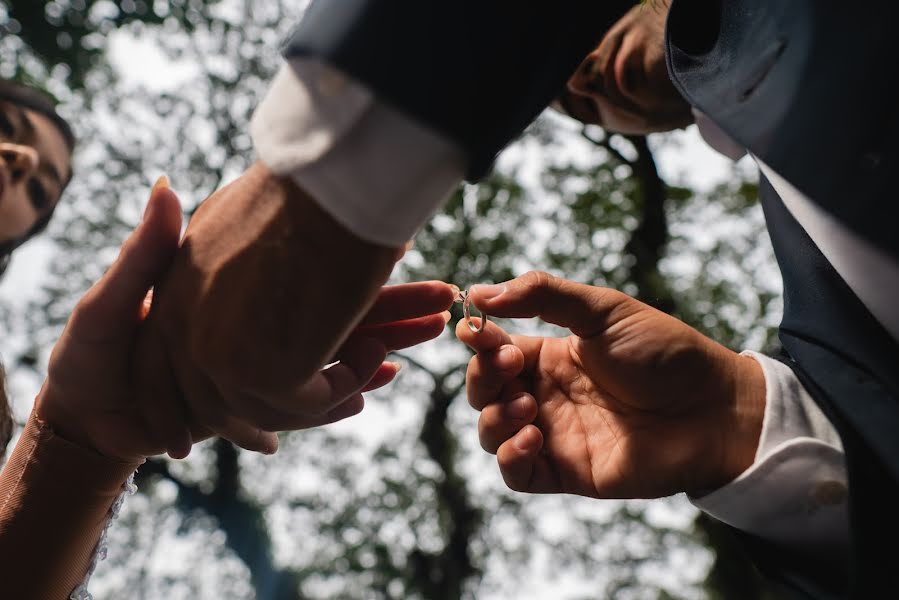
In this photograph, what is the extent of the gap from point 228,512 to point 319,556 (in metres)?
2.81

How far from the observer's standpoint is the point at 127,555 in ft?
53.6

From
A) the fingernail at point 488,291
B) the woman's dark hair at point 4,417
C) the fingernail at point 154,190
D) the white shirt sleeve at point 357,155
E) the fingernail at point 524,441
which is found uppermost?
the white shirt sleeve at point 357,155

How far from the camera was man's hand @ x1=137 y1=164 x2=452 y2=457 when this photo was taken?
1.03m

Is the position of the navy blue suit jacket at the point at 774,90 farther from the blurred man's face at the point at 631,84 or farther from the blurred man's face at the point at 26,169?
the blurred man's face at the point at 26,169

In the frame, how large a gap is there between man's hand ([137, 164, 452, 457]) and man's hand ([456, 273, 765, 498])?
2.32ft

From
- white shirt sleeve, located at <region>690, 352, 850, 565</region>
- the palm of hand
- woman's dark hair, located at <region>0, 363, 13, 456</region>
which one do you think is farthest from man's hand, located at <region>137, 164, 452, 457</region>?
woman's dark hair, located at <region>0, 363, 13, 456</region>

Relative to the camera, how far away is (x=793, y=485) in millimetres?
1465

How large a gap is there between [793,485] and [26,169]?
13.4ft

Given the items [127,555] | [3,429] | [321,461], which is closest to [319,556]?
[321,461]

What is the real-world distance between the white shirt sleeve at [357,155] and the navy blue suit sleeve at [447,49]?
28mm

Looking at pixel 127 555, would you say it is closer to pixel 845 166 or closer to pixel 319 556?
pixel 319 556

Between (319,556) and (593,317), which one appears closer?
(593,317)

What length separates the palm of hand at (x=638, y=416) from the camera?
1.75 metres


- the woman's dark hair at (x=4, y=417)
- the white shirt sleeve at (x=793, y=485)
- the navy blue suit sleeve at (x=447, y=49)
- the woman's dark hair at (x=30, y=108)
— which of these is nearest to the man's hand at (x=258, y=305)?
the navy blue suit sleeve at (x=447, y=49)
